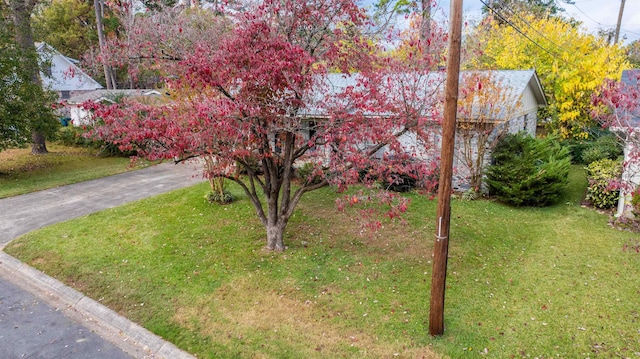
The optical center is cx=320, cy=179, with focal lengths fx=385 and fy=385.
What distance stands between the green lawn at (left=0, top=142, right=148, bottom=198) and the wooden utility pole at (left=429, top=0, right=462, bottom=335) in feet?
40.9

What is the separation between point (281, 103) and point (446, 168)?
120 inches

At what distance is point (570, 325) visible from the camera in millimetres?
5578

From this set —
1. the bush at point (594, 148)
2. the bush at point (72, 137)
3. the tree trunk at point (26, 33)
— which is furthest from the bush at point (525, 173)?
the bush at point (72, 137)

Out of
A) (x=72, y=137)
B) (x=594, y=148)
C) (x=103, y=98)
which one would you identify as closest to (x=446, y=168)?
(x=594, y=148)

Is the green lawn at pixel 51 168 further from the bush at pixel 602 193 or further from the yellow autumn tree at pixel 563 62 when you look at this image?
the yellow autumn tree at pixel 563 62

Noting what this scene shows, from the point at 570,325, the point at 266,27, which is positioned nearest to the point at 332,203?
the point at 266,27

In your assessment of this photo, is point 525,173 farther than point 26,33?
No

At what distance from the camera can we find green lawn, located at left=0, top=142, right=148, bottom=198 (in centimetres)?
1355

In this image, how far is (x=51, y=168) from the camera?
53.4 feet

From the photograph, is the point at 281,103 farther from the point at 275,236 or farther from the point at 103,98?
the point at 103,98

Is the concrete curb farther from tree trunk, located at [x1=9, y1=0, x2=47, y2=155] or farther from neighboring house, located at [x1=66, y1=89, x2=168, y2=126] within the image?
neighboring house, located at [x1=66, y1=89, x2=168, y2=126]

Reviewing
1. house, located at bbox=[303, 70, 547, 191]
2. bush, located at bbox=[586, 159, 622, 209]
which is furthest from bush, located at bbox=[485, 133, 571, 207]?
bush, located at bbox=[586, 159, 622, 209]

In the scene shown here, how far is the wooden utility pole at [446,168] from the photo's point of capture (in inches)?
184

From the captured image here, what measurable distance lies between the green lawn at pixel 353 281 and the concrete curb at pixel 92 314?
15cm
